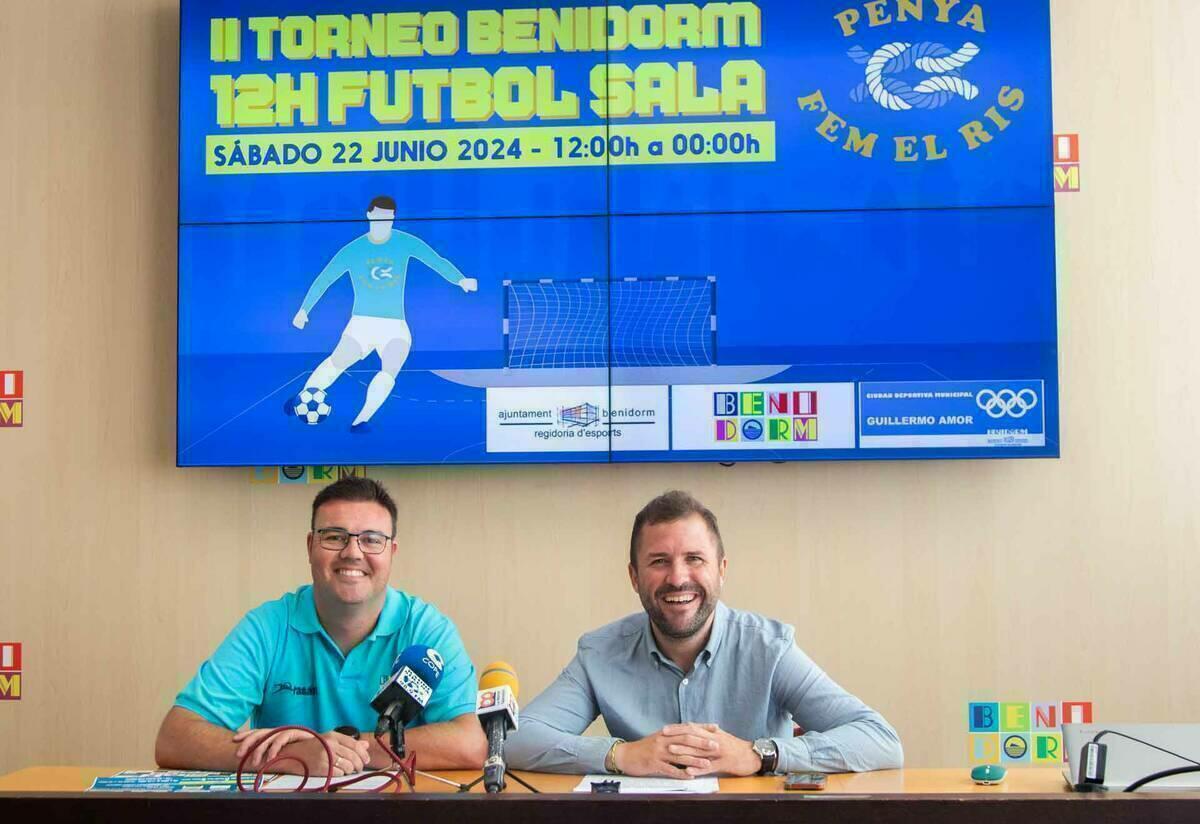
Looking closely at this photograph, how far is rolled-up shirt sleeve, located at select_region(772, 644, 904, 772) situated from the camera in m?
2.38

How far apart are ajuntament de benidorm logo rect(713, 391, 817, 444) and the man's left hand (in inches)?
42.6

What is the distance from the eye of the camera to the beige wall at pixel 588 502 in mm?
3369

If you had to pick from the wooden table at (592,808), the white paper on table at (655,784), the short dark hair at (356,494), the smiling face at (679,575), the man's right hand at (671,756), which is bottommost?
the white paper on table at (655,784)

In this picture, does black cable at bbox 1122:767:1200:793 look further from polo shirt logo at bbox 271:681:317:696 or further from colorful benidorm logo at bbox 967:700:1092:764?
polo shirt logo at bbox 271:681:317:696

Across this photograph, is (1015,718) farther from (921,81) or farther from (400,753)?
(400,753)

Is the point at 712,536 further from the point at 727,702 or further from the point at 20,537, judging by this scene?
the point at 20,537

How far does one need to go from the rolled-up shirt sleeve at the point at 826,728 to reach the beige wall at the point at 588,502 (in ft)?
2.60

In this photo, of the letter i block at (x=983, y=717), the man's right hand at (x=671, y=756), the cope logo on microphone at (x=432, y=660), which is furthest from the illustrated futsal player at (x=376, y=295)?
the letter i block at (x=983, y=717)

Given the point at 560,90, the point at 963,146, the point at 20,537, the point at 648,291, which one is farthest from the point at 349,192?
the point at 963,146

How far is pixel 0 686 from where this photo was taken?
3.58 metres

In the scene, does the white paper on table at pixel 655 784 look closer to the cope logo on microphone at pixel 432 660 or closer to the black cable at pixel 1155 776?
the cope logo on microphone at pixel 432 660

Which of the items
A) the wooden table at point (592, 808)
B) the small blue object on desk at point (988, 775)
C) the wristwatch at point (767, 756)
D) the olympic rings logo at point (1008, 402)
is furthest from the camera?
the olympic rings logo at point (1008, 402)

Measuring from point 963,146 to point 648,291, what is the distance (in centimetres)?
88

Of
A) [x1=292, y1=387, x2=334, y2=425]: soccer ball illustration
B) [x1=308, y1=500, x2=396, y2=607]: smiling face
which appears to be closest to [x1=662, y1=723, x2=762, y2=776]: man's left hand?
[x1=308, y1=500, x2=396, y2=607]: smiling face
